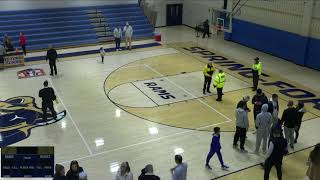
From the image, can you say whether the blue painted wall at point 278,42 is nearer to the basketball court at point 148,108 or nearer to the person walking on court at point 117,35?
the basketball court at point 148,108

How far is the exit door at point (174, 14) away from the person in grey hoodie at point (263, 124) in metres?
20.2

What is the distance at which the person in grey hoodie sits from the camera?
965 cm

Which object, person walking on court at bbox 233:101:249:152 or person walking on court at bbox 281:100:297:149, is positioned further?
person walking on court at bbox 281:100:297:149

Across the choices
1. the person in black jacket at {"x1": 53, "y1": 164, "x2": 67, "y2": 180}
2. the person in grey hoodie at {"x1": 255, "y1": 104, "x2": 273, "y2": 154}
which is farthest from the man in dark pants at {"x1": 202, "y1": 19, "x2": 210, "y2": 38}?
the person in black jacket at {"x1": 53, "y1": 164, "x2": 67, "y2": 180}

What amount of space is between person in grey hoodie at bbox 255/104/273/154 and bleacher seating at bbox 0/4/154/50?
609 inches

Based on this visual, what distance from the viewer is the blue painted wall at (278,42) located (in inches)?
751

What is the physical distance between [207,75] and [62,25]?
13.0m

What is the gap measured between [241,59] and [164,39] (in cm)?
642

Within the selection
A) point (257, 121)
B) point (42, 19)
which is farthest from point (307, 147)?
point (42, 19)

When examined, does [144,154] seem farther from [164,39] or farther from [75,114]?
[164,39]

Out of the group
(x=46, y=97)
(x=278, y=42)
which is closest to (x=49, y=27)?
(x=46, y=97)

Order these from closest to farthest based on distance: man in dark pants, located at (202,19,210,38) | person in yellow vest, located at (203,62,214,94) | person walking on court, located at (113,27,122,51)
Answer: person in yellow vest, located at (203,62,214,94) → person walking on court, located at (113,27,122,51) → man in dark pants, located at (202,19,210,38)

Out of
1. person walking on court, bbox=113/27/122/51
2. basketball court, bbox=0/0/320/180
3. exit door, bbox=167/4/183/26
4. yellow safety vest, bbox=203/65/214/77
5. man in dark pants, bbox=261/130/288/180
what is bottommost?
basketball court, bbox=0/0/320/180

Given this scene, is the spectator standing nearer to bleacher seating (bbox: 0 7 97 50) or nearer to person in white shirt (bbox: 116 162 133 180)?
person in white shirt (bbox: 116 162 133 180)
